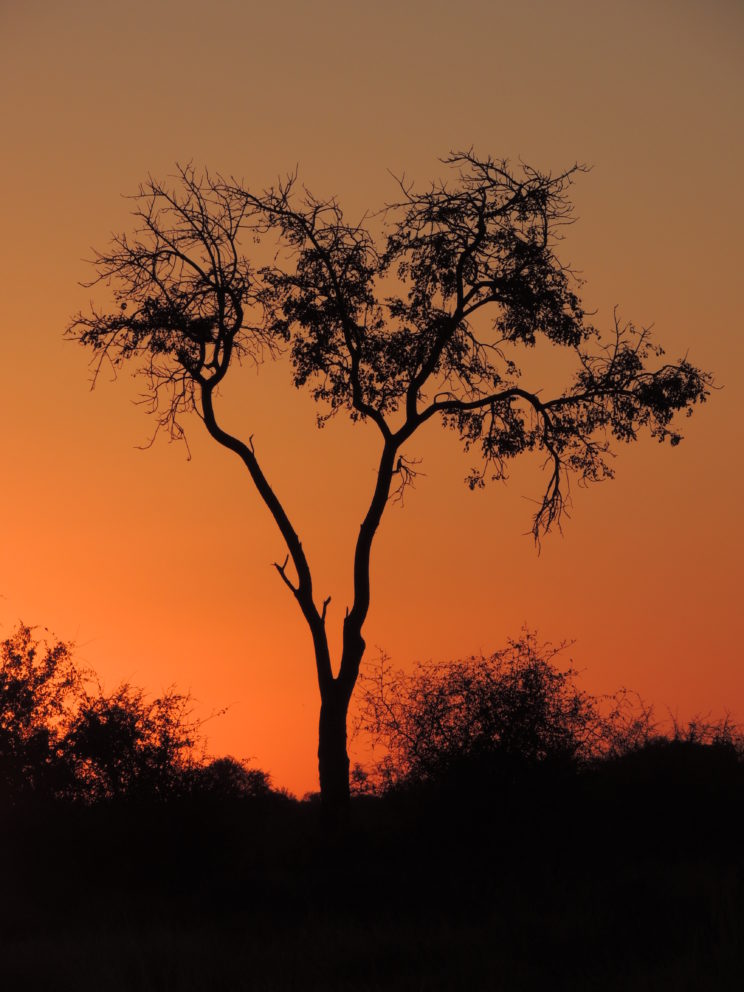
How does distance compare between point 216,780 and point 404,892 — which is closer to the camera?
point 404,892

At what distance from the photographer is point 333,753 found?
2378 cm

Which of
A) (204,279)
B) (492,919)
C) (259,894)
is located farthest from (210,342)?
(492,919)

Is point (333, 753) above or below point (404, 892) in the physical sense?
above

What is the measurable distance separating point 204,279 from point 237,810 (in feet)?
34.9

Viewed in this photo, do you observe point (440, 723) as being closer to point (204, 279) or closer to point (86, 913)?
point (86, 913)

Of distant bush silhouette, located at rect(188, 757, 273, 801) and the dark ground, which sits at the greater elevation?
distant bush silhouette, located at rect(188, 757, 273, 801)

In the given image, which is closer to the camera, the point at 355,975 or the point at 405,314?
the point at 355,975

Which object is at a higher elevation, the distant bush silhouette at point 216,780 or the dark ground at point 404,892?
the distant bush silhouette at point 216,780

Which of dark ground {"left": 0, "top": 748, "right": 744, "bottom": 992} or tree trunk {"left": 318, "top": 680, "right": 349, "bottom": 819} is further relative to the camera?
tree trunk {"left": 318, "top": 680, "right": 349, "bottom": 819}

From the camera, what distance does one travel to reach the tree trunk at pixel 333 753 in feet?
77.1

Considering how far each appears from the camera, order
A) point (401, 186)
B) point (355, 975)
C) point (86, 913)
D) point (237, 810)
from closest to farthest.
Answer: point (355, 975)
point (86, 913)
point (237, 810)
point (401, 186)

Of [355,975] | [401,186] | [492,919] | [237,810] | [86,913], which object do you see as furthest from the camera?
[401,186]

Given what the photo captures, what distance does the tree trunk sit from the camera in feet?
77.1

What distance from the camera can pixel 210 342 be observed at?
85.6 feet
